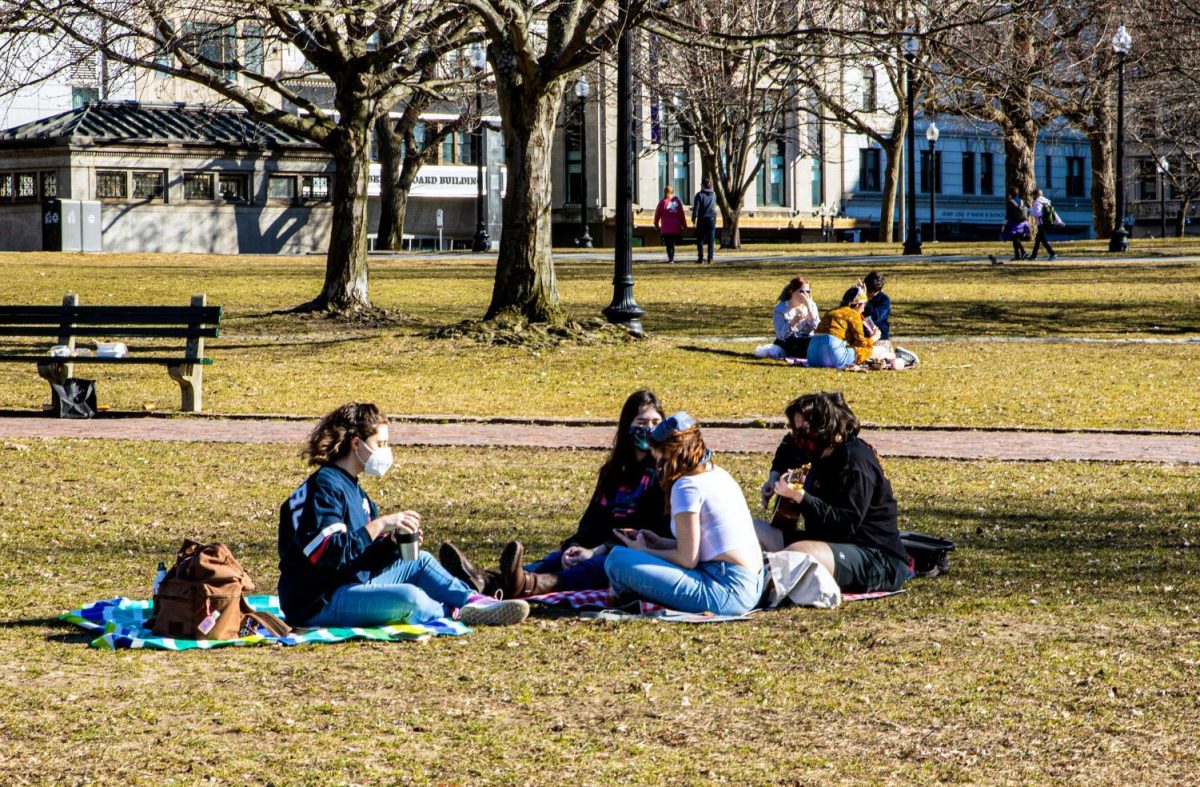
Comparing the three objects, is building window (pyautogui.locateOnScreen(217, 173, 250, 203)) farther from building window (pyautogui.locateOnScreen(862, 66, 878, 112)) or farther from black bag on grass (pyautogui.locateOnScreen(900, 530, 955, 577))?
black bag on grass (pyautogui.locateOnScreen(900, 530, 955, 577))

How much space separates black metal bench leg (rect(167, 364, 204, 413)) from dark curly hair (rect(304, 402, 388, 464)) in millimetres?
8365

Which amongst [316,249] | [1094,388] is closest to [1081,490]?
[1094,388]

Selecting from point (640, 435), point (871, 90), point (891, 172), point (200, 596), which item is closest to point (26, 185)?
point (871, 90)

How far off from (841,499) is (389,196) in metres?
37.4

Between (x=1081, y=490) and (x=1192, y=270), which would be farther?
(x=1192, y=270)

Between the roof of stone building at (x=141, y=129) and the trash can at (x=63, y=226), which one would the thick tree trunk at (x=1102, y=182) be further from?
the trash can at (x=63, y=226)

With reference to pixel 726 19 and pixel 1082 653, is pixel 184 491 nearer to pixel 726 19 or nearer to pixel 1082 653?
pixel 1082 653

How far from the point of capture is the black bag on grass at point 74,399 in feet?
47.1

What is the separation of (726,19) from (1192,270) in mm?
9529

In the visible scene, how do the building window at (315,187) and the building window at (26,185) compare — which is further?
the building window at (315,187)

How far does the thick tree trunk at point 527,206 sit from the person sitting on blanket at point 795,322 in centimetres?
266

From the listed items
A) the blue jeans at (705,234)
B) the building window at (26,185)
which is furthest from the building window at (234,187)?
the blue jeans at (705,234)

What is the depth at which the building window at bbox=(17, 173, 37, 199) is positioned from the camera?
147ft

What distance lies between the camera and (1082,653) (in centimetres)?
637
